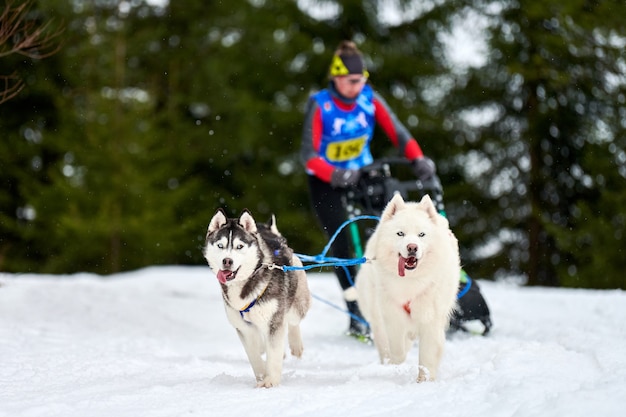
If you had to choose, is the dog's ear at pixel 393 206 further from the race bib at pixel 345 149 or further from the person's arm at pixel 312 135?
the race bib at pixel 345 149

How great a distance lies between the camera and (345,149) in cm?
619

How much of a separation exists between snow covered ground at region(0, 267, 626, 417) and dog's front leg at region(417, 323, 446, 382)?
13 cm

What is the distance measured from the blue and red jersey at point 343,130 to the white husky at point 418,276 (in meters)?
1.70

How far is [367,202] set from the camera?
19.3 ft

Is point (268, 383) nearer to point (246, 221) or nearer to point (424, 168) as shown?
point (246, 221)

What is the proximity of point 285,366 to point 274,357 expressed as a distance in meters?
0.91

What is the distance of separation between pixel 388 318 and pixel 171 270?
7.19 meters

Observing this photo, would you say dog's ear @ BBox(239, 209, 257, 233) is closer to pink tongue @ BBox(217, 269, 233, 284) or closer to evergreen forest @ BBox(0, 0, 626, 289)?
pink tongue @ BBox(217, 269, 233, 284)

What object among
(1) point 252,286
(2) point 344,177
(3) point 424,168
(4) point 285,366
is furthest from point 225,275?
(3) point 424,168

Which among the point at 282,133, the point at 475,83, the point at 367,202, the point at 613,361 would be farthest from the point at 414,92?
the point at 613,361

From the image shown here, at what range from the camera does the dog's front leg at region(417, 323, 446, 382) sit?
418 cm

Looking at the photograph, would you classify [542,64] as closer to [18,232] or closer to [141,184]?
[141,184]

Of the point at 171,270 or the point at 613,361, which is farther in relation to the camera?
the point at 171,270

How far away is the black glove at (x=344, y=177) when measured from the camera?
5.62 meters
